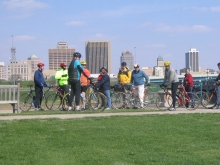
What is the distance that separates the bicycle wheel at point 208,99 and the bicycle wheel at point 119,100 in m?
2.75

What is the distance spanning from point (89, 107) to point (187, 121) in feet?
15.9

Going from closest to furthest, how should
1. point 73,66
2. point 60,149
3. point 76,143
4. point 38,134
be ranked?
1. point 60,149
2. point 76,143
3. point 38,134
4. point 73,66

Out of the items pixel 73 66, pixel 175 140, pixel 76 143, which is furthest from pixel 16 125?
pixel 73 66

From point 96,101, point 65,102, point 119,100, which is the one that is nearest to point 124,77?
point 119,100

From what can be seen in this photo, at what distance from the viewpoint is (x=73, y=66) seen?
1432 centimetres

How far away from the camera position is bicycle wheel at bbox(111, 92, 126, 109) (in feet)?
54.8

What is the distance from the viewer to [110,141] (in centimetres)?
780

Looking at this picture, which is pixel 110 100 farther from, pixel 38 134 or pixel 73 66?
pixel 38 134

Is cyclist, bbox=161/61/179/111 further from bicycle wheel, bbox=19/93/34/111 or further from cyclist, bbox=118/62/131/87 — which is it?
bicycle wheel, bbox=19/93/34/111

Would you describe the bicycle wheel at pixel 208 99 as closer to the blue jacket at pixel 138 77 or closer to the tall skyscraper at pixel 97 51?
the blue jacket at pixel 138 77

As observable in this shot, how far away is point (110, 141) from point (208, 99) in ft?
30.0

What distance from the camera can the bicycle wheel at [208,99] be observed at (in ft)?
53.3

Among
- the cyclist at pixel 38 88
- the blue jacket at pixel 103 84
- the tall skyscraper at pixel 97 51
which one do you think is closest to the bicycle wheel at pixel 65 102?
the cyclist at pixel 38 88

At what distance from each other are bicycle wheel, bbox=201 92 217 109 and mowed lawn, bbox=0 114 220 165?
5.58 m
